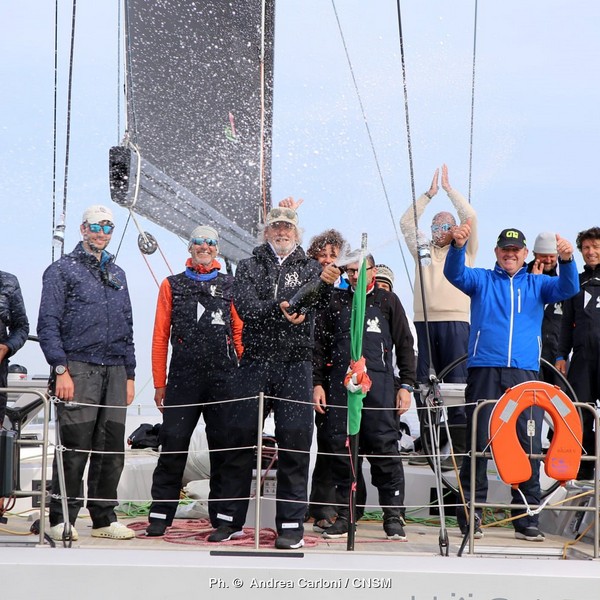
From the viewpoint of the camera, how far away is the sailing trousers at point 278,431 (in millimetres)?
5281

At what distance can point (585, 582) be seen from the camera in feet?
15.1

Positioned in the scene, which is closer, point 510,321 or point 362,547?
point 362,547

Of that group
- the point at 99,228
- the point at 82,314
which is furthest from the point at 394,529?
the point at 99,228

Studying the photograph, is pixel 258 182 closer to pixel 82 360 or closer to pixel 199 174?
pixel 199 174

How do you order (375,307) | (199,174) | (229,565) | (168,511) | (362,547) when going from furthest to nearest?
(199,174)
(375,307)
(168,511)
(362,547)
(229,565)

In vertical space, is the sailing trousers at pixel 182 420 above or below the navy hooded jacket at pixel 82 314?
below

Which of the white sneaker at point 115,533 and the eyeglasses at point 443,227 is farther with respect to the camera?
the eyeglasses at point 443,227

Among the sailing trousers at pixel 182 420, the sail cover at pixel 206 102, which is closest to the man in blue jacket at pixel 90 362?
the sailing trousers at pixel 182 420

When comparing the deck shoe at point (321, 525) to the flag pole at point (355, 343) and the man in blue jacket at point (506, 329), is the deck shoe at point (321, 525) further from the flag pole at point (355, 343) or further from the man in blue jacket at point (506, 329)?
the flag pole at point (355, 343)

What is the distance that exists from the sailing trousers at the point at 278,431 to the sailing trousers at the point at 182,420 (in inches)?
10.9

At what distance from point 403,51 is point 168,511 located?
9.67 feet

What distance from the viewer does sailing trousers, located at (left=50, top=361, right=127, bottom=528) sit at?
556 centimetres

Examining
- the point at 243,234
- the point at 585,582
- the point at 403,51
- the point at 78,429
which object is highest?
the point at 403,51

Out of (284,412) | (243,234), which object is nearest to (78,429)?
(284,412)
